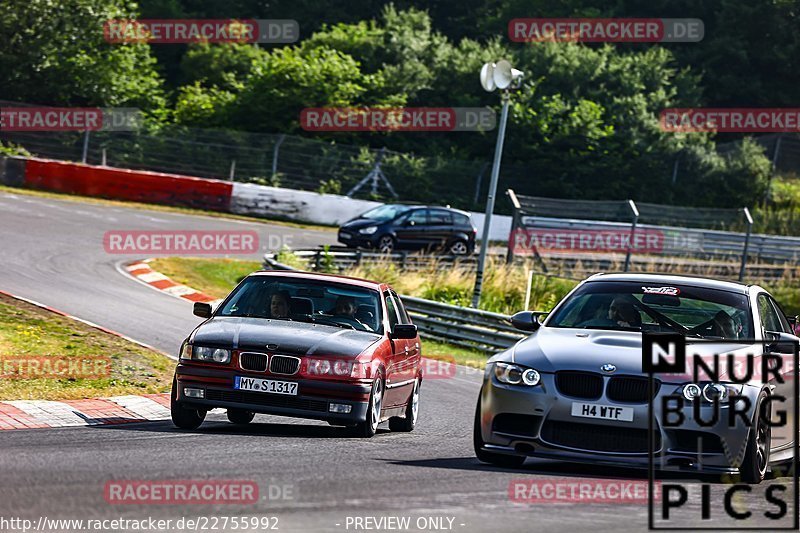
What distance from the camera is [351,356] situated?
33.7ft

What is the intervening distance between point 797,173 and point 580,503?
45473 millimetres

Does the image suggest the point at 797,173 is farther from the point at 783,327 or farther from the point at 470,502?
the point at 470,502

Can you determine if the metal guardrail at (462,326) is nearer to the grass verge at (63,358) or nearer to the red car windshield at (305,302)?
the grass verge at (63,358)

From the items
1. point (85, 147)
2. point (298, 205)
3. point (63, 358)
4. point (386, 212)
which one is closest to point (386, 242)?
point (386, 212)

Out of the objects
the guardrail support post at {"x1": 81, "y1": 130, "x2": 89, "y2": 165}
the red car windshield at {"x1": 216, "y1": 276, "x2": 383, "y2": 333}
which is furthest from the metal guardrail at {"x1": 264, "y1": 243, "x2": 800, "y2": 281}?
the red car windshield at {"x1": 216, "y1": 276, "x2": 383, "y2": 333}

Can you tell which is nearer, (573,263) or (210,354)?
(210,354)

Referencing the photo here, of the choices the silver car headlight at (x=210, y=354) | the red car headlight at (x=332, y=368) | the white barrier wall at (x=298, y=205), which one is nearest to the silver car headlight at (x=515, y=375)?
the red car headlight at (x=332, y=368)

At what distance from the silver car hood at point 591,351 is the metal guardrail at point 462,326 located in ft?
40.5

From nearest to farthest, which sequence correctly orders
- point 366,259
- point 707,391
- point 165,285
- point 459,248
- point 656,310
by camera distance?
point 707,391
point 656,310
point 165,285
point 366,259
point 459,248

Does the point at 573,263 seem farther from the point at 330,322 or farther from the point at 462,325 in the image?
the point at 330,322

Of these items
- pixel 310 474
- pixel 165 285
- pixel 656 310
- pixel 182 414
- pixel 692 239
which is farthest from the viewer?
pixel 692 239

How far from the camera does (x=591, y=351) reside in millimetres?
8680

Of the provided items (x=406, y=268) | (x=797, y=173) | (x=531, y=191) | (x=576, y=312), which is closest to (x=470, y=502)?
(x=576, y=312)

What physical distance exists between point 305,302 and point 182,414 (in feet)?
5.19
